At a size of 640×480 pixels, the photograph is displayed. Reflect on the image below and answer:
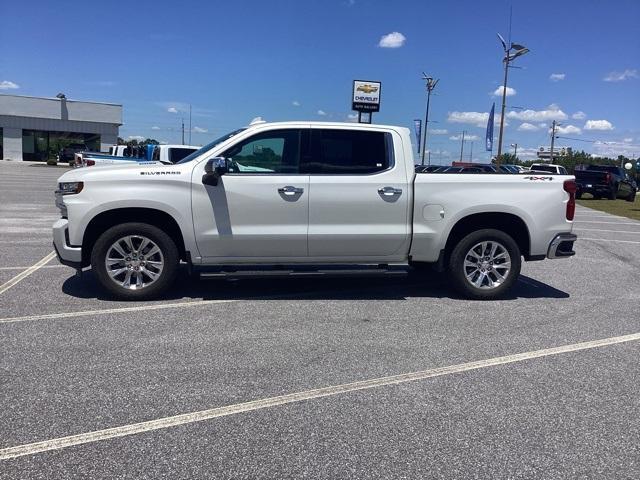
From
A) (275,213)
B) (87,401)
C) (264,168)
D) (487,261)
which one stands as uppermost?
(264,168)

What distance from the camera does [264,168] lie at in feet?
20.8

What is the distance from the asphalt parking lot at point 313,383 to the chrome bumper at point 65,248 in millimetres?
457

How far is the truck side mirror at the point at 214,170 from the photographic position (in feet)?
19.7

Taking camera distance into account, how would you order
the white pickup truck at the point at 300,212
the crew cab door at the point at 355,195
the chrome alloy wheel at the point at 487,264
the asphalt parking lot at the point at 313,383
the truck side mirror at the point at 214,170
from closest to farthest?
the asphalt parking lot at the point at 313,383 < the truck side mirror at the point at 214,170 < the white pickup truck at the point at 300,212 < the crew cab door at the point at 355,195 < the chrome alloy wheel at the point at 487,264

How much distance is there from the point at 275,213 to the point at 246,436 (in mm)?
3213

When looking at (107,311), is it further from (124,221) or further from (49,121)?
(49,121)

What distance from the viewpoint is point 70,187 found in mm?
6098

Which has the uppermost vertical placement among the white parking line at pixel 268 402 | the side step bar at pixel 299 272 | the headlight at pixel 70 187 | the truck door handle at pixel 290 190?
the truck door handle at pixel 290 190

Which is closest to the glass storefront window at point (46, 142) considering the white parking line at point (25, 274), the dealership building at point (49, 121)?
the dealership building at point (49, 121)

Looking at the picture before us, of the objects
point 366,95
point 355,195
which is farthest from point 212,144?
point 366,95

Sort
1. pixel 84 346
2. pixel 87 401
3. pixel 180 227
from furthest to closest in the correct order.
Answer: pixel 180 227, pixel 84 346, pixel 87 401

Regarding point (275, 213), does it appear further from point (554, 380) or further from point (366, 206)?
point (554, 380)

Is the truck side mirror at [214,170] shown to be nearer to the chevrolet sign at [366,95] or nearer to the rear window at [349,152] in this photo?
the rear window at [349,152]

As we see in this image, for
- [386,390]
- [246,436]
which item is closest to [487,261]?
[386,390]
